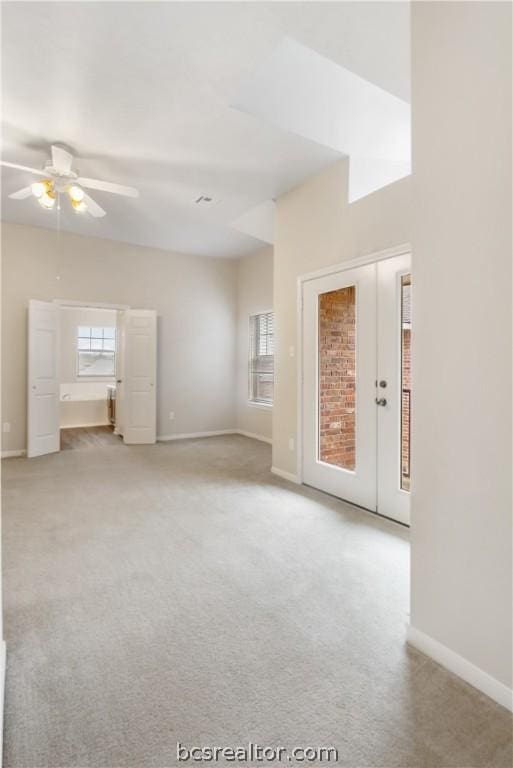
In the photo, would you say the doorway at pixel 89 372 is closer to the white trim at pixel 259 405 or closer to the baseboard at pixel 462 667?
the white trim at pixel 259 405

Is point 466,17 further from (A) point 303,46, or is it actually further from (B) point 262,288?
(B) point 262,288

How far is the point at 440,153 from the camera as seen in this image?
1.66 m

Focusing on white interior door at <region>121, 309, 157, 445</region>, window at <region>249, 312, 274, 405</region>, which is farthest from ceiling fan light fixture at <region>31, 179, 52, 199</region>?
window at <region>249, 312, 274, 405</region>

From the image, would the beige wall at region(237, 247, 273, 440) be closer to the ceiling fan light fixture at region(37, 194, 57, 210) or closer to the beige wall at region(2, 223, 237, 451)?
the beige wall at region(2, 223, 237, 451)

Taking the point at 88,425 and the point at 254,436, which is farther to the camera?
the point at 88,425

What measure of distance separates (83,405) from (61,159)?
5.86 m

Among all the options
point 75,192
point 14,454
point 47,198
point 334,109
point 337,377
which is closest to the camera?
point 334,109

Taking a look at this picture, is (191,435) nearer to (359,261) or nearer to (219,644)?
(359,261)

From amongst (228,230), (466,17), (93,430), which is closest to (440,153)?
(466,17)

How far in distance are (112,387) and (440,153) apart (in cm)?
770

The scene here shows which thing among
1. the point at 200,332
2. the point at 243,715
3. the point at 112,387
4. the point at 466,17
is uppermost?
the point at 466,17

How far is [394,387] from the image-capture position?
3.26 metres

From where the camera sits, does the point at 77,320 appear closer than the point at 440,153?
No

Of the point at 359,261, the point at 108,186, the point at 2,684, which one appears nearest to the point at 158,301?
the point at 108,186
